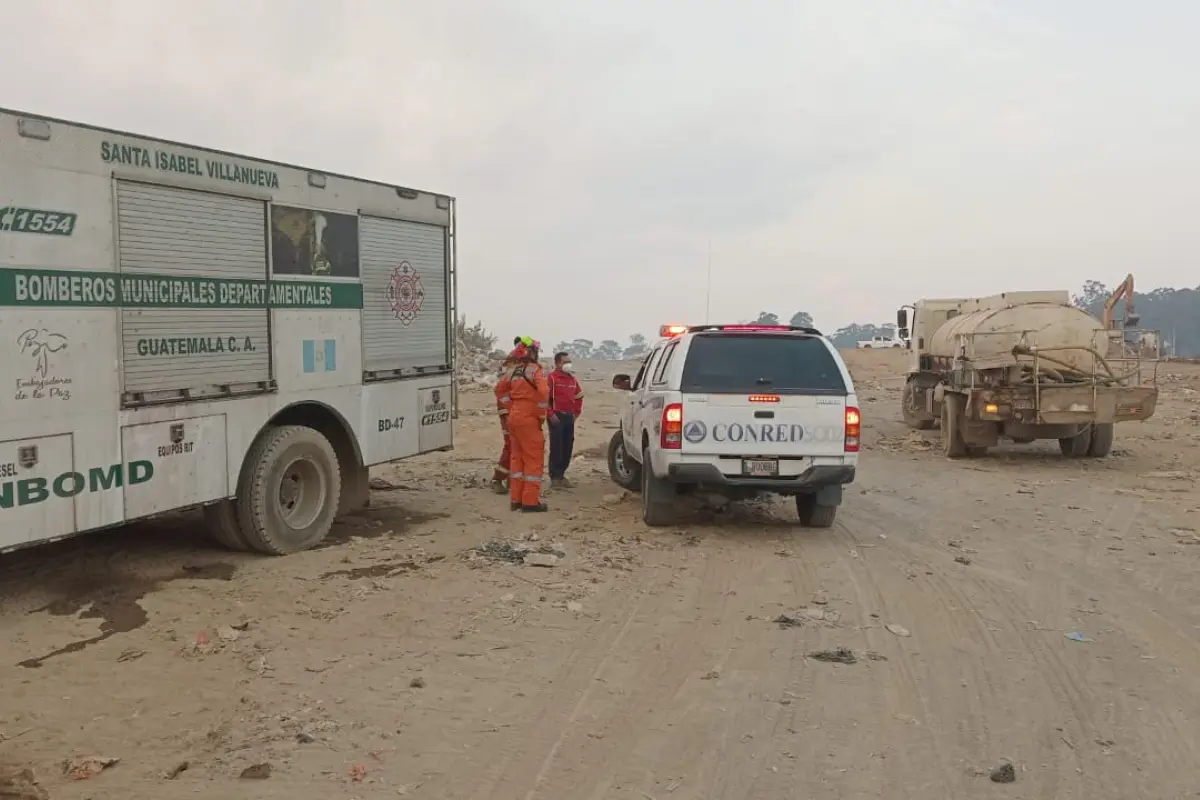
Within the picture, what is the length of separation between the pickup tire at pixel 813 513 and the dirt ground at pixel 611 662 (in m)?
0.25

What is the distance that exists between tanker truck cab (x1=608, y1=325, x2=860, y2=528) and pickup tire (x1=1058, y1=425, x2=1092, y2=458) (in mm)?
7650

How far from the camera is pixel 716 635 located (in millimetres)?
6105

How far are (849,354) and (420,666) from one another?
56.5 m

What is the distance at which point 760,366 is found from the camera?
9.23 meters

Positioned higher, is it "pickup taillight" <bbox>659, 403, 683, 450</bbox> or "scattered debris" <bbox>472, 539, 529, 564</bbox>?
"pickup taillight" <bbox>659, 403, 683, 450</bbox>

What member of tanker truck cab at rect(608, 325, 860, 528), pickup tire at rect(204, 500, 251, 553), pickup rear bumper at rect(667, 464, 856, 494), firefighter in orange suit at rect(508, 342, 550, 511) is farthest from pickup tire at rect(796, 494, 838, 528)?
pickup tire at rect(204, 500, 251, 553)

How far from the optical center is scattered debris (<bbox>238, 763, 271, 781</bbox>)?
161 inches

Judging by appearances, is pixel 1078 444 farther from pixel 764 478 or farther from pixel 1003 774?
pixel 1003 774

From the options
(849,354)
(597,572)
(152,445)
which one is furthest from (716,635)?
(849,354)

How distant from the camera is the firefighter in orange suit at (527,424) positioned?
10.0 metres

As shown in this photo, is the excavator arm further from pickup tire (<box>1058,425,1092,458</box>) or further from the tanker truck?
pickup tire (<box>1058,425,1092,458</box>)

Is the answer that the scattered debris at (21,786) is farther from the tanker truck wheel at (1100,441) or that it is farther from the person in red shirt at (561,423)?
the tanker truck wheel at (1100,441)

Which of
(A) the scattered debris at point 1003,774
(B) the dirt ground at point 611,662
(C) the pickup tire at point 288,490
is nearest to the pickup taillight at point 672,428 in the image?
(B) the dirt ground at point 611,662

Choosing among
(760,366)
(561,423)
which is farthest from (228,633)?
(561,423)
